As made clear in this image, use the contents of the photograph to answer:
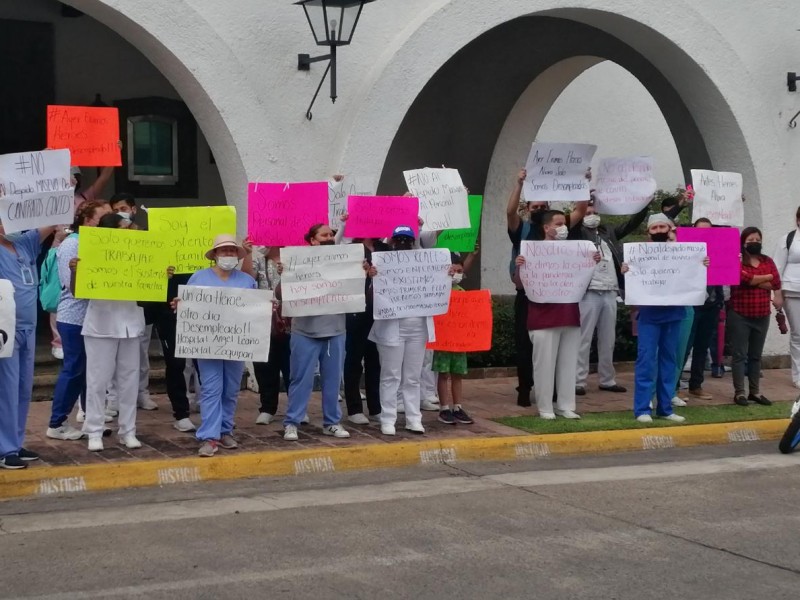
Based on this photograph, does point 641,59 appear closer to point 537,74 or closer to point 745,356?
point 537,74

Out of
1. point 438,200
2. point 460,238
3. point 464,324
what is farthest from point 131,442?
point 460,238

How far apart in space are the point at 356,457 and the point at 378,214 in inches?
79.8

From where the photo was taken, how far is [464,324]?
10.5 m

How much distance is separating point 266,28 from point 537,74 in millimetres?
5456

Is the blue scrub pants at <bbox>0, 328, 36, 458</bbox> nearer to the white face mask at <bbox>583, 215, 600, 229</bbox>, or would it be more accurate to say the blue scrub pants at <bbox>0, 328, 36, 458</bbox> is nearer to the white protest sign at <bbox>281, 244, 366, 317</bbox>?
the white protest sign at <bbox>281, 244, 366, 317</bbox>

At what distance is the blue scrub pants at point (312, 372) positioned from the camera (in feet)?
31.8

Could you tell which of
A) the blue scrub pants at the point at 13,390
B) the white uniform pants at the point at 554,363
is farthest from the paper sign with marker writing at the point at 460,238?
the blue scrub pants at the point at 13,390

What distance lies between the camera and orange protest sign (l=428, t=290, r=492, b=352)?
10453mm

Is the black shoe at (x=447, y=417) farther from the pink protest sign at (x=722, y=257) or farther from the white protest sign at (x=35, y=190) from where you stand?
the white protest sign at (x=35, y=190)

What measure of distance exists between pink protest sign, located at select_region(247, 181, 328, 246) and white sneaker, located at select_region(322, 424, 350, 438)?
1.47m

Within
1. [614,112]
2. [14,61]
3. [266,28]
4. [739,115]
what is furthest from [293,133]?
[614,112]

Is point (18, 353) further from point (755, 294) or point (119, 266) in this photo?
point (755, 294)

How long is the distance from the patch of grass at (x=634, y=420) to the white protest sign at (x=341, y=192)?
223cm

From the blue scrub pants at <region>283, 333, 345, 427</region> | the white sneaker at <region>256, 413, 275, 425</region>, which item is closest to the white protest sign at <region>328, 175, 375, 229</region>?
the blue scrub pants at <region>283, 333, 345, 427</region>
